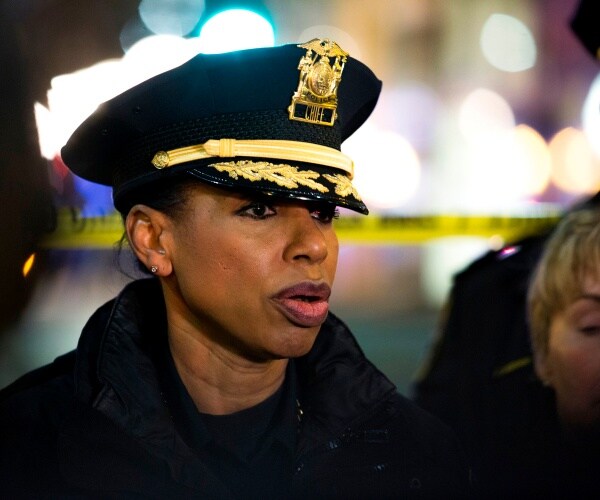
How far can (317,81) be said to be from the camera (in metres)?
2.54

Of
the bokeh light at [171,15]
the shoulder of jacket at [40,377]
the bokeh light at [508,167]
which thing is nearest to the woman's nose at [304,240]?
the shoulder of jacket at [40,377]

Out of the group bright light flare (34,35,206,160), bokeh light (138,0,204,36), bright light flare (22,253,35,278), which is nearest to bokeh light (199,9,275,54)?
bright light flare (34,35,206,160)

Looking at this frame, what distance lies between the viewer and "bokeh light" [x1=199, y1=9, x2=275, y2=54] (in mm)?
5188

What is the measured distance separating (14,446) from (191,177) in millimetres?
872

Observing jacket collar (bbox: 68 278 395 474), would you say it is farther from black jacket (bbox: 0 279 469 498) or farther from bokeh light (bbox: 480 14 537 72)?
bokeh light (bbox: 480 14 537 72)

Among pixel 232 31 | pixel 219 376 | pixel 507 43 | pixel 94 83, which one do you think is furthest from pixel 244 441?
pixel 507 43

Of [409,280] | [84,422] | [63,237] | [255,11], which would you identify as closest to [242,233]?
[84,422]

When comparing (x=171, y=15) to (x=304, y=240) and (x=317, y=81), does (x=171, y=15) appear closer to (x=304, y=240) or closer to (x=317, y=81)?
(x=317, y=81)

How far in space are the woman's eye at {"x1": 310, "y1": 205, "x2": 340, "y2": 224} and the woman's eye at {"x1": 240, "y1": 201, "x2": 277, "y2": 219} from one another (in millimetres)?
131

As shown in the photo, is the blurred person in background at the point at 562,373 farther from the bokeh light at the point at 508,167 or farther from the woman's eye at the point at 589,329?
the bokeh light at the point at 508,167

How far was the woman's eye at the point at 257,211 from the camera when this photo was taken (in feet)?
8.06

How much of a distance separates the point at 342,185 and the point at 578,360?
112 centimetres

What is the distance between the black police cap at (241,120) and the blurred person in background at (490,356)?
1198 millimetres

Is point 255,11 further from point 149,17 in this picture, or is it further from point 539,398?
point 539,398
